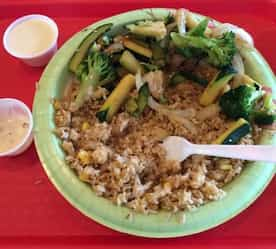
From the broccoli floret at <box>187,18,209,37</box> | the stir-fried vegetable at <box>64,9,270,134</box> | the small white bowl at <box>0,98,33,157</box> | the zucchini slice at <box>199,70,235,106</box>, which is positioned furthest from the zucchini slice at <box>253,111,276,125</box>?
the small white bowl at <box>0,98,33,157</box>

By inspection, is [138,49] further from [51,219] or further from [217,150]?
[51,219]

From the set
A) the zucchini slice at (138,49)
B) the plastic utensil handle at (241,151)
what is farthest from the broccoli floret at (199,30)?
the plastic utensil handle at (241,151)

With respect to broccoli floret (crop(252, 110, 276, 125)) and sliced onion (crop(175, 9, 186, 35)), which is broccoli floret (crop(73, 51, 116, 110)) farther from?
broccoli floret (crop(252, 110, 276, 125))

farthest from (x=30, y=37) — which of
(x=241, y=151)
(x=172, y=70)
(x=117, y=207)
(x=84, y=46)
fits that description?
(x=241, y=151)

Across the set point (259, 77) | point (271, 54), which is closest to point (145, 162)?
point (259, 77)

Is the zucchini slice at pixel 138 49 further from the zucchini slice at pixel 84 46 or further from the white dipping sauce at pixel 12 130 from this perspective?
the white dipping sauce at pixel 12 130
